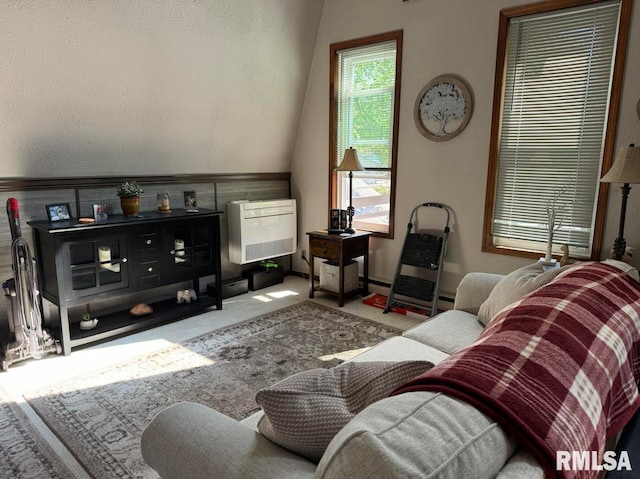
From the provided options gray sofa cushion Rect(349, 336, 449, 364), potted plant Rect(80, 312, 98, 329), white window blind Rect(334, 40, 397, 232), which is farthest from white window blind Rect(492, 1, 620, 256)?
potted plant Rect(80, 312, 98, 329)

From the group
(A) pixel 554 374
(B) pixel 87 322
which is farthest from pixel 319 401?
(B) pixel 87 322

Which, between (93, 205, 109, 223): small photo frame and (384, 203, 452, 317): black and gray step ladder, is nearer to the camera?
(93, 205, 109, 223): small photo frame

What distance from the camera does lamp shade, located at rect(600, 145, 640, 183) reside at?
2.53 m

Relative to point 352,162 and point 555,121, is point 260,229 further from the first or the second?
point 555,121

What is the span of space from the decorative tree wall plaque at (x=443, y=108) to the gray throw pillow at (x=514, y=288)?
5.26 feet

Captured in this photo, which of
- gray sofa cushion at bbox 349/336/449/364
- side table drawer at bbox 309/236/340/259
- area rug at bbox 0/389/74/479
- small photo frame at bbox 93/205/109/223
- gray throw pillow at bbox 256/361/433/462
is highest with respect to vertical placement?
small photo frame at bbox 93/205/109/223

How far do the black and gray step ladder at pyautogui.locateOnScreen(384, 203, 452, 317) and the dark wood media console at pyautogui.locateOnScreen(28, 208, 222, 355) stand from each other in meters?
1.70

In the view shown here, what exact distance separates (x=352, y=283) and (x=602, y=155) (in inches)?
92.4

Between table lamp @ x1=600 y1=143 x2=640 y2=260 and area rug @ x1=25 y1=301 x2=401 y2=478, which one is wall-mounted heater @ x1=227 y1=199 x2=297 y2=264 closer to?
area rug @ x1=25 y1=301 x2=401 y2=478

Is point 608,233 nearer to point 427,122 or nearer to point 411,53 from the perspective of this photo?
point 427,122

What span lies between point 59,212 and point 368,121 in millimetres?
2826

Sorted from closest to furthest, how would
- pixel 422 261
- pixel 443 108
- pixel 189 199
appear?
pixel 443 108 → pixel 422 261 → pixel 189 199

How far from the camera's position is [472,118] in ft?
11.9

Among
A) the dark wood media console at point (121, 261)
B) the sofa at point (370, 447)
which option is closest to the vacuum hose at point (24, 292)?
the dark wood media console at point (121, 261)
